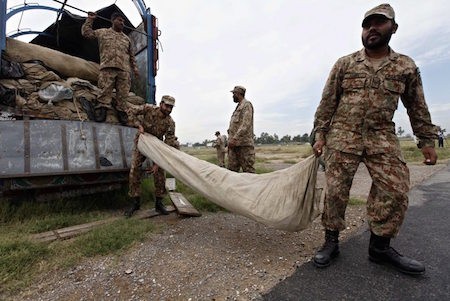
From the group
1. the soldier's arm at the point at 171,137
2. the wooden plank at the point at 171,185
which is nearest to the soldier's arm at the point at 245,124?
the soldier's arm at the point at 171,137

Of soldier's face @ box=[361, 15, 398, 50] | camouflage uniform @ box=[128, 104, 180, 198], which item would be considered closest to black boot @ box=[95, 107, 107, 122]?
camouflage uniform @ box=[128, 104, 180, 198]

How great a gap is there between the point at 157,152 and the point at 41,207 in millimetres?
1394

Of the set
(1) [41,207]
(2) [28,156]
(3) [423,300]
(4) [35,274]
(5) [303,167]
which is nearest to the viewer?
(3) [423,300]

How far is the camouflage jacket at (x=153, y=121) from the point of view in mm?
3504

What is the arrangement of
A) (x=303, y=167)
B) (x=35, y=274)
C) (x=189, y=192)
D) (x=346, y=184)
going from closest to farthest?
(x=35, y=274) → (x=346, y=184) → (x=303, y=167) → (x=189, y=192)

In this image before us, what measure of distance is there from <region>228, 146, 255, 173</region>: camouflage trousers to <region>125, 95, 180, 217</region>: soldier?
40.4 inches

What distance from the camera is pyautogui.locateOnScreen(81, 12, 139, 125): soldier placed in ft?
13.2

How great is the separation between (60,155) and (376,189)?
120 inches

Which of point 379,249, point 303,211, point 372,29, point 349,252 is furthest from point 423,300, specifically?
point 372,29

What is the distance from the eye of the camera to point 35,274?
6.52 ft

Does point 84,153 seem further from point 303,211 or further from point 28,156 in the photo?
point 303,211

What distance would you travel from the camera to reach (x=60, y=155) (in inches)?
119

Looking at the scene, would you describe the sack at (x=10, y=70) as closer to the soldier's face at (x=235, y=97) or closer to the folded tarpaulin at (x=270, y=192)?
the folded tarpaulin at (x=270, y=192)

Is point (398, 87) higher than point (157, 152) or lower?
higher
